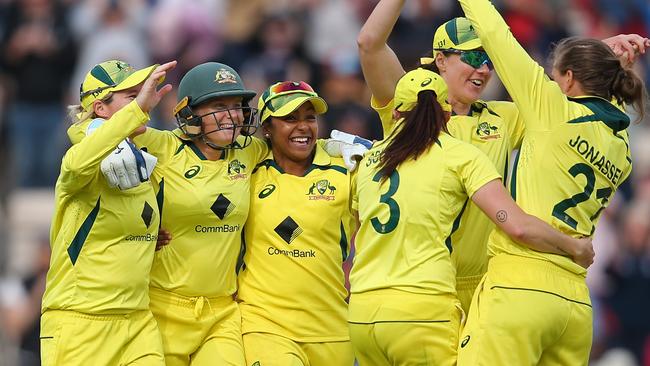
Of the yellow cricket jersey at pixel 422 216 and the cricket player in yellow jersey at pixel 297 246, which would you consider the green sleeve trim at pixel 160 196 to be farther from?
the yellow cricket jersey at pixel 422 216

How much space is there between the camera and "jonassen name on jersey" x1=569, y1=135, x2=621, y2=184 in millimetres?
6559

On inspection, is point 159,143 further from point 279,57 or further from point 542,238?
point 279,57

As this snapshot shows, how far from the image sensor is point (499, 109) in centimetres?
776

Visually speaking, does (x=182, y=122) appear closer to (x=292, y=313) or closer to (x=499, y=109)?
(x=292, y=313)

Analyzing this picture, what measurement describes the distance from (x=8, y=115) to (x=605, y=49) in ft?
28.5

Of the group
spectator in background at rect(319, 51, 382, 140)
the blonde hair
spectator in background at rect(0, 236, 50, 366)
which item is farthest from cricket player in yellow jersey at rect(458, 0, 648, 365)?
spectator in background at rect(0, 236, 50, 366)

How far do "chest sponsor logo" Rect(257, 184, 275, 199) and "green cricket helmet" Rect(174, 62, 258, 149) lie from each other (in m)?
0.28

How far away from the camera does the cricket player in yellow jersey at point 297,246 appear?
24.6 feet

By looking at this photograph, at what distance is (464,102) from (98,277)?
2.29m

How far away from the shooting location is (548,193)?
6.57 m

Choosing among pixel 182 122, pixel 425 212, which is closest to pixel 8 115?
pixel 182 122

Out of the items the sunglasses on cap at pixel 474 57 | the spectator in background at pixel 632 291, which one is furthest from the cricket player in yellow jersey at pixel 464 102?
the spectator in background at pixel 632 291

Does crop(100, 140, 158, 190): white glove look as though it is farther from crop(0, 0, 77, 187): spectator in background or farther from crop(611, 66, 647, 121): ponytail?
crop(0, 0, 77, 187): spectator in background

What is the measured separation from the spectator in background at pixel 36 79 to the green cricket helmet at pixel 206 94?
6.38 metres
